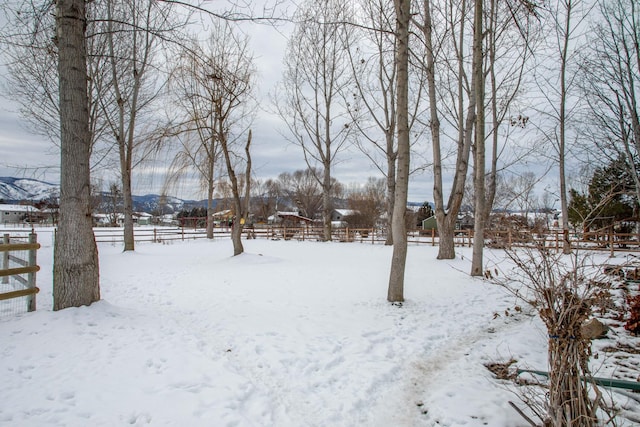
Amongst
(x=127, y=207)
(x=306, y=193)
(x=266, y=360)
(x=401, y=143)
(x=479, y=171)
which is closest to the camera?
(x=266, y=360)

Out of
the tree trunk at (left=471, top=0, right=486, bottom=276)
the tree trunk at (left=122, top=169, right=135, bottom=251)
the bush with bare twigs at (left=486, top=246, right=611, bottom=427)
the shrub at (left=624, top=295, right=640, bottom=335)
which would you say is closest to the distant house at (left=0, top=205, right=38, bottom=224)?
the tree trunk at (left=122, top=169, right=135, bottom=251)

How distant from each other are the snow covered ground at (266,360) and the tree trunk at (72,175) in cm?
37

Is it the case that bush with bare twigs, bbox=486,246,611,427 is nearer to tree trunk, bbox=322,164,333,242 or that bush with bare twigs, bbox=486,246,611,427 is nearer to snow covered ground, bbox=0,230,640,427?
snow covered ground, bbox=0,230,640,427

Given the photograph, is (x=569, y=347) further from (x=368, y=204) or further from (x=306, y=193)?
(x=306, y=193)

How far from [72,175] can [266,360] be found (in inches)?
136

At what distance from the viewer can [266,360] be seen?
3.72 meters

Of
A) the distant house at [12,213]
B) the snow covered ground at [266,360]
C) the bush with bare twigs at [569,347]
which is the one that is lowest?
the snow covered ground at [266,360]

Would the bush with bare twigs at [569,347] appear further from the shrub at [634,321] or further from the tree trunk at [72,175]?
the tree trunk at [72,175]

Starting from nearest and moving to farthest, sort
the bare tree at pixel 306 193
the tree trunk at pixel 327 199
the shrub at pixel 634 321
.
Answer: the shrub at pixel 634 321 < the tree trunk at pixel 327 199 < the bare tree at pixel 306 193

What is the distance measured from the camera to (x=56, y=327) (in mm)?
3867

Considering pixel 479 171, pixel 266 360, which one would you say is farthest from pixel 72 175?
pixel 479 171

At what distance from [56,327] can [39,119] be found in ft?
42.8

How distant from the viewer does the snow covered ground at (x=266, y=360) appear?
2729 mm

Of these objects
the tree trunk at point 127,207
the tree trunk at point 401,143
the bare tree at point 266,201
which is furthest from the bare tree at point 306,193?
the tree trunk at point 401,143
